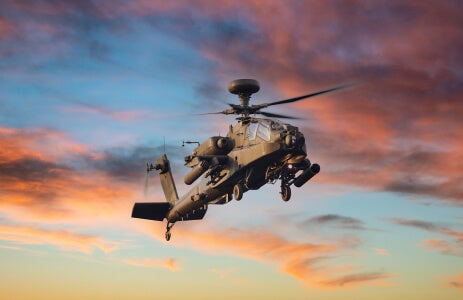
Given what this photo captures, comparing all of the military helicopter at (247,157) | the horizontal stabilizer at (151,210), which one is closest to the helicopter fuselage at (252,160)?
the military helicopter at (247,157)

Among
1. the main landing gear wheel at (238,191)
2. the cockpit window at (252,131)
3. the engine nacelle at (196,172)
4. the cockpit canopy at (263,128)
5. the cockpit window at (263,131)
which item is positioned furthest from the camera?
the engine nacelle at (196,172)

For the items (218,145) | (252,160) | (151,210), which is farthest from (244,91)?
(151,210)

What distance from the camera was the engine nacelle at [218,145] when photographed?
106 feet

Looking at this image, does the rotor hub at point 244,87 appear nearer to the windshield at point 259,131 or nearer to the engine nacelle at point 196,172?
the windshield at point 259,131

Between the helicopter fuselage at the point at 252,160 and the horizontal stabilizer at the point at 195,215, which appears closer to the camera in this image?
the helicopter fuselage at the point at 252,160

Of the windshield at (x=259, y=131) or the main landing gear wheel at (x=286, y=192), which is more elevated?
the windshield at (x=259, y=131)

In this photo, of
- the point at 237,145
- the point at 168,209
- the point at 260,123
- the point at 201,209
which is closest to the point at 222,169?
the point at 237,145

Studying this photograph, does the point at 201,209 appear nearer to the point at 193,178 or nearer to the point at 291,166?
the point at 193,178

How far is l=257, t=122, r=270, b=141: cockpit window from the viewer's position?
29.9m

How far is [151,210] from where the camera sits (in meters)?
43.1

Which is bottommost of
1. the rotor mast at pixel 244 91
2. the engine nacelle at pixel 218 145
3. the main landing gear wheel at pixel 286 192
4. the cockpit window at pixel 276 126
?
the main landing gear wheel at pixel 286 192

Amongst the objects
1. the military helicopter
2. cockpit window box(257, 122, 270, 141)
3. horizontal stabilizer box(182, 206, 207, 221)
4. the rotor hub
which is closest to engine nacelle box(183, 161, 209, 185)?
the military helicopter

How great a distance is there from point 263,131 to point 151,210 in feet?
52.4

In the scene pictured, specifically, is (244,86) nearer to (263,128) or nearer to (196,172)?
(263,128)
